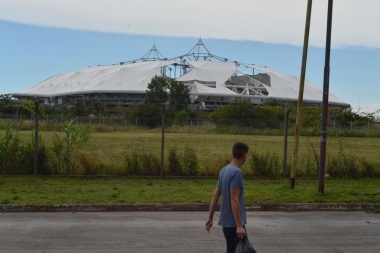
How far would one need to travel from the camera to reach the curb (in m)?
9.59

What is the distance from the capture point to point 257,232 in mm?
8000

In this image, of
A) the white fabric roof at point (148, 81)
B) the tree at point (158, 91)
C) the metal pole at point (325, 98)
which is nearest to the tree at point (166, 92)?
the tree at point (158, 91)

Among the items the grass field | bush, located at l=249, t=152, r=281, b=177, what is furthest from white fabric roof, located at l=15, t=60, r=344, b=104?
bush, located at l=249, t=152, r=281, b=177

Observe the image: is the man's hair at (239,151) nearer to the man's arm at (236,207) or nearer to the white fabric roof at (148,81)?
the man's arm at (236,207)

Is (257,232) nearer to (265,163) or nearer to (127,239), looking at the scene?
(127,239)

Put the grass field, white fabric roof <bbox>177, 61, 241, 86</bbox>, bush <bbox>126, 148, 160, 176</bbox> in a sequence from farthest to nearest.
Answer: white fabric roof <bbox>177, 61, 241, 86</bbox> < the grass field < bush <bbox>126, 148, 160, 176</bbox>

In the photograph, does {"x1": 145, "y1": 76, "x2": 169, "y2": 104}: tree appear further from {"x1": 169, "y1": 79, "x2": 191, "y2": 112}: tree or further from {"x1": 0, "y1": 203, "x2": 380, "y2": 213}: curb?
{"x1": 0, "y1": 203, "x2": 380, "y2": 213}: curb

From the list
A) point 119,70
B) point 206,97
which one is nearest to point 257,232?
point 206,97

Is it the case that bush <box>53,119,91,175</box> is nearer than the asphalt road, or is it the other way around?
the asphalt road

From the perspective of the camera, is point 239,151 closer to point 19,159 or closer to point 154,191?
point 154,191

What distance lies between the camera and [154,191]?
460 inches

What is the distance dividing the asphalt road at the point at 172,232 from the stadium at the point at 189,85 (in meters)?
118

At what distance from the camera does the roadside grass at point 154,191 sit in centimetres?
1038

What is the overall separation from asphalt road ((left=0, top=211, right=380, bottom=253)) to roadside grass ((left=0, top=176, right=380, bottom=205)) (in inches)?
28.8
